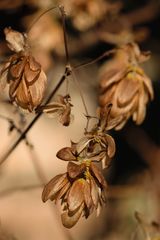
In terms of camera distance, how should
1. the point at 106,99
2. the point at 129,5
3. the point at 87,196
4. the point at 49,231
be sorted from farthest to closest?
the point at 129,5, the point at 49,231, the point at 106,99, the point at 87,196

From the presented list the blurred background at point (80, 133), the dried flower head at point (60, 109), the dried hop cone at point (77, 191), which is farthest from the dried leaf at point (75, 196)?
the blurred background at point (80, 133)

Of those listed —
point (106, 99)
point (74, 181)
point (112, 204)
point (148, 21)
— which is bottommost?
point (112, 204)

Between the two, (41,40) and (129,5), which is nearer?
(41,40)

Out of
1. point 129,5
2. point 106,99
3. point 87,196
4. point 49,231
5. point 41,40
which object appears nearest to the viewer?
point 87,196

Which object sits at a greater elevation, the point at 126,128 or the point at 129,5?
the point at 129,5

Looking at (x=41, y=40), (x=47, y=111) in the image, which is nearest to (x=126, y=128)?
(x=41, y=40)

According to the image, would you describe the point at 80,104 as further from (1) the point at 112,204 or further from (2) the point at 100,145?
(2) the point at 100,145

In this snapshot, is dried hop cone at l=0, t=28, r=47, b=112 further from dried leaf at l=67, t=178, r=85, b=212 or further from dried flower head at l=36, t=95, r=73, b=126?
dried leaf at l=67, t=178, r=85, b=212
